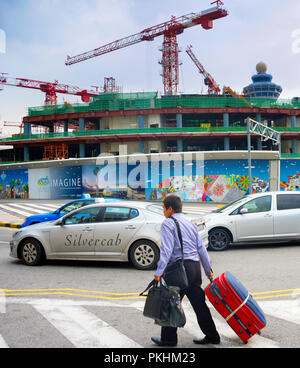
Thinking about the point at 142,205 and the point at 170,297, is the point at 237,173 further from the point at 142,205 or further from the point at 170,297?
the point at 170,297

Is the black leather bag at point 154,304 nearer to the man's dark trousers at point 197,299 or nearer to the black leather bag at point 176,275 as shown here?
the black leather bag at point 176,275

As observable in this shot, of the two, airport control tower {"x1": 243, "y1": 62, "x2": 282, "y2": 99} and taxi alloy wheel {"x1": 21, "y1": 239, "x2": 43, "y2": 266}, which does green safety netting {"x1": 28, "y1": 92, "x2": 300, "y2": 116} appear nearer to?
airport control tower {"x1": 243, "y1": 62, "x2": 282, "y2": 99}

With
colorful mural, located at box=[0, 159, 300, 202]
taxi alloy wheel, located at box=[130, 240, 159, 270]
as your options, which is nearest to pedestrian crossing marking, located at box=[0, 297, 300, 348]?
taxi alloy wheel, located at box=[130, 240, 159, 270]

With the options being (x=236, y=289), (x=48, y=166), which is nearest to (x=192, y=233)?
(x=236, y=289)

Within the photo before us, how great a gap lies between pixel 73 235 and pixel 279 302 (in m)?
4.60

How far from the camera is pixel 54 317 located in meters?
4.97

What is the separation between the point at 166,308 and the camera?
12.1 ft

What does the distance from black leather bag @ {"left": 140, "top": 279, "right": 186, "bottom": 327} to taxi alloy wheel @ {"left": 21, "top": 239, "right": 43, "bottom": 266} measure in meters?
5.19

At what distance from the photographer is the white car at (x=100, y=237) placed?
7.73 m

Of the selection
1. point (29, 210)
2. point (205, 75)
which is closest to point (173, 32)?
point (205, 75)

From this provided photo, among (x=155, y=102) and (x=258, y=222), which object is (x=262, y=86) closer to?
(x=155, y=102)

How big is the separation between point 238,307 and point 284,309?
5.72 ft

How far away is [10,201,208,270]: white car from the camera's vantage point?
25.4ft

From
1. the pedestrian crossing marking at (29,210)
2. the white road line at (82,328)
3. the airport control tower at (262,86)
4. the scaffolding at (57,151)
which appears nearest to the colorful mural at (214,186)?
the pedestrian crossing marking at (29,210)
